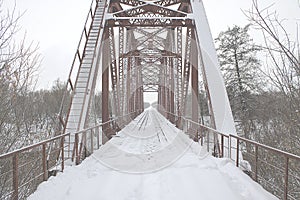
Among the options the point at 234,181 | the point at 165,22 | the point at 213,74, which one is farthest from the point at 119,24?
the point at 234,181

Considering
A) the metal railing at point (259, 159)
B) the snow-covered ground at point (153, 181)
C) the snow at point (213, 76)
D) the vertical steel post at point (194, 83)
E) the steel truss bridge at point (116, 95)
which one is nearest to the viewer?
the metal railing at point (259, 159)

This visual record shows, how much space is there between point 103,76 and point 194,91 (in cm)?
361

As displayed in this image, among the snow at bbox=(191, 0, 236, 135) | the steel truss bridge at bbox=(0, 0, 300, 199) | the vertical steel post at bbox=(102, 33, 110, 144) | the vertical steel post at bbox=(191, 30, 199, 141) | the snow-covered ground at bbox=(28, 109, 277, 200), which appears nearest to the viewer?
the snow-covered ground at bbox=(28, 109, 277, 200)

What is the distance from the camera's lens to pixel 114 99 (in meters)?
13.3

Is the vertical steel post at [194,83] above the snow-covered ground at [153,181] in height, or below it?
above

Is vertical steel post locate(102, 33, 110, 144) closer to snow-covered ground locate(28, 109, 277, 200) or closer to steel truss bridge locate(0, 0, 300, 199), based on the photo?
steel truss bridge locate(0, 0, 300, 199)

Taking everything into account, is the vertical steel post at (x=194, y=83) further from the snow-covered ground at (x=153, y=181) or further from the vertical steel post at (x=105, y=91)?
the snow-covered ground at (x=153, y=181)

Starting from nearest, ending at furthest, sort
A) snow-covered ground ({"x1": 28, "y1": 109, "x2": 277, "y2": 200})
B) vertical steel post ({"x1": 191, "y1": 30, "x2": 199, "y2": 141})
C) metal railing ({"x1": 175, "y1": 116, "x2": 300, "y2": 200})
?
metal railing ({"x1": 175, "y1": 116, "x2": 300, "y2": 200}), snow-covered ground ({"x1": 28, "y1": 109, "x2": 277, "y2": 200}), vertical steel post ({"x1": 191, "y1": 30, "x2": 199, "y2": 141})

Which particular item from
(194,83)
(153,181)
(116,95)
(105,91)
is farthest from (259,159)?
(116,95)

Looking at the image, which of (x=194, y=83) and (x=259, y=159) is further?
(x=194, y=83)

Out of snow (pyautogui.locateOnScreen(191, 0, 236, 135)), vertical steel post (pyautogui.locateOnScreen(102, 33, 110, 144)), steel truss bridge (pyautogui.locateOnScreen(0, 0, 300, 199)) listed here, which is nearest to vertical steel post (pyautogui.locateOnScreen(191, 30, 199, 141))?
steel truss bridge (pyautogui.locateOnScreen(0, 0, 300, 199))

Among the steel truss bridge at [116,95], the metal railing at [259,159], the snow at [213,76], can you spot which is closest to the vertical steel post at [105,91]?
the steel truss bridge at [116,95]

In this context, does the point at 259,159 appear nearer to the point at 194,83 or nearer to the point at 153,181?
the point at 153,181

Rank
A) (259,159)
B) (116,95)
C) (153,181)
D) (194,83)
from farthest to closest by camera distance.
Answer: (116,95) < (194,83) < (259,159) < (153,181)
